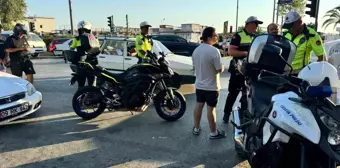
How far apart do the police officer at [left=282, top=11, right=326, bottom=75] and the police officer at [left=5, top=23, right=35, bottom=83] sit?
5522 mm

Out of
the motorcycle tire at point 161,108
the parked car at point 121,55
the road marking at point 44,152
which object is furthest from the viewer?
the parked car at point 121,55

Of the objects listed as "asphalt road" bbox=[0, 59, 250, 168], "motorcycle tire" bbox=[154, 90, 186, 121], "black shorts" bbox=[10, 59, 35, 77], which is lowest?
"asphalt road" bbox=[0, 59, 250, 168]

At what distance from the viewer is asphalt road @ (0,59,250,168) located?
3744mm

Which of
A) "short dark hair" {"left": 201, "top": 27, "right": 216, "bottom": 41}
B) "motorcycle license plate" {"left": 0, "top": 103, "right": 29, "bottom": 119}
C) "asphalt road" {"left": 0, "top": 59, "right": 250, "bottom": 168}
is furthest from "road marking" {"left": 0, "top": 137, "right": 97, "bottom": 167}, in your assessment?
"short dark hair" {"left": 201, "top": 27, "right": 216, "bottom": 41}

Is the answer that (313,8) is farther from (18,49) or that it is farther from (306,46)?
(18,49)

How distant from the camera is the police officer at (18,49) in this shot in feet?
21.9

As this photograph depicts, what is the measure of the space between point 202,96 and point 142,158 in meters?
1.24

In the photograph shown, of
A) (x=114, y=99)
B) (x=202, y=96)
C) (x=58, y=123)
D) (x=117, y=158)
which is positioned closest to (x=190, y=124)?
(x=202, y=96)

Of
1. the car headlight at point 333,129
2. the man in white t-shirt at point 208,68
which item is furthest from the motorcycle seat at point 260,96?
the car headlight at point 333,129

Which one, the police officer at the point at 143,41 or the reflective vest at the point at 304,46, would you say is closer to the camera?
the reflective vest at the point at 304,46

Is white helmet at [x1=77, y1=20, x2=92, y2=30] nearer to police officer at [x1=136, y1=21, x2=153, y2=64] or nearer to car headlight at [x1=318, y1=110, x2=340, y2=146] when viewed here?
police officer at [x1=136, y1=21, x2=153, y2=64]

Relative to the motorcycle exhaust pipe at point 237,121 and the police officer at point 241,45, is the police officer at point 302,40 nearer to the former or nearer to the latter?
the police officer at point 241,45

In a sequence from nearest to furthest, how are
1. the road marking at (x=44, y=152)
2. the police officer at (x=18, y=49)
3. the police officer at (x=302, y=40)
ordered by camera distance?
the road marking at (x=44, y=152), the police officer at (x=302, y=40), the police officer at (x=18, y=49)

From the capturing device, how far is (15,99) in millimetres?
4785
